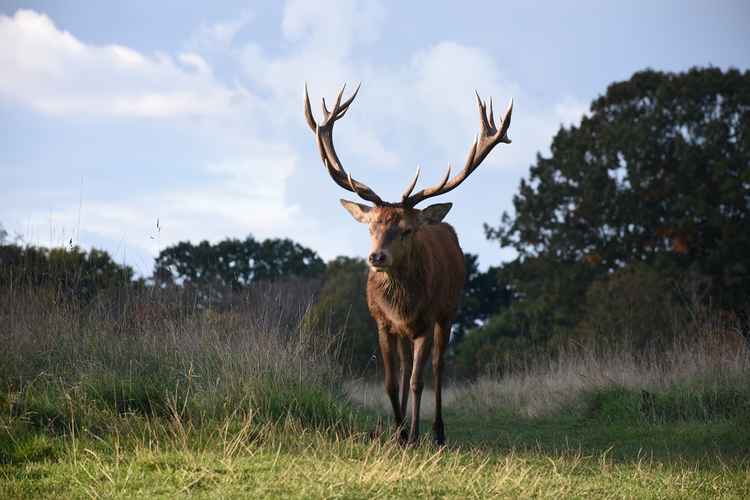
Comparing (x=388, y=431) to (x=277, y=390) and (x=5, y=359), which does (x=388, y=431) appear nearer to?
(x=277, y=390)

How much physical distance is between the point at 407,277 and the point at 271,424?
207 cm

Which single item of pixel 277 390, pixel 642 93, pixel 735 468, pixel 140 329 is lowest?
pixel 735 468

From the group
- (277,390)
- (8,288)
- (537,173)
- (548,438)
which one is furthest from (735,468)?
(537,173)

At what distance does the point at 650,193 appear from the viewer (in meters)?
28.3

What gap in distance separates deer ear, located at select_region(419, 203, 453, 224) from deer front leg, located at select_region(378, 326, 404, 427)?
1.09m

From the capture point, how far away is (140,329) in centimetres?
941

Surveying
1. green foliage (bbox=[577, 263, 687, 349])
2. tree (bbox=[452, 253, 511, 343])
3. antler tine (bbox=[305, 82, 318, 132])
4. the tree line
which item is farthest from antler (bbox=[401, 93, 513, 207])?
tree (bbox=[452, 253, 511, 343])

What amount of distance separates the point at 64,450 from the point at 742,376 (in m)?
7.86

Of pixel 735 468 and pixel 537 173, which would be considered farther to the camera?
pixel 537 173

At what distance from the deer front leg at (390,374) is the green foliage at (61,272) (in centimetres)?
337

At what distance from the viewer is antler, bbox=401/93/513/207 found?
28.1 ft

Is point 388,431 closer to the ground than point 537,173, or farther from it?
closer to the ground

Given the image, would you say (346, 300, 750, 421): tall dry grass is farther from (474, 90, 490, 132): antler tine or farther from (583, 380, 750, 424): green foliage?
(474, 90, 490, 132): antler tine

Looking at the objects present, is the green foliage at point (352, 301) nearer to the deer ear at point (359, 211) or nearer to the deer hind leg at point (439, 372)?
the deer hind leg at point (439, 372)
